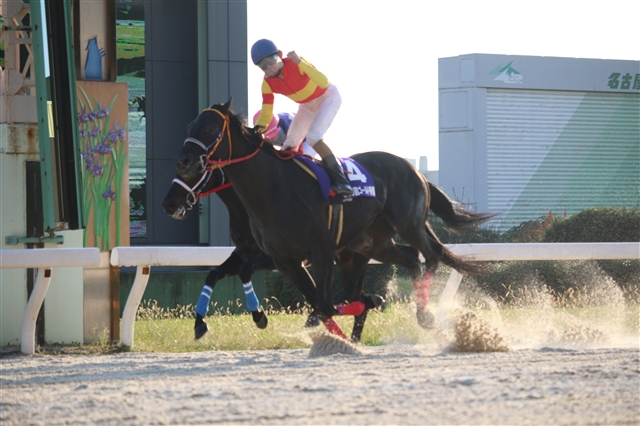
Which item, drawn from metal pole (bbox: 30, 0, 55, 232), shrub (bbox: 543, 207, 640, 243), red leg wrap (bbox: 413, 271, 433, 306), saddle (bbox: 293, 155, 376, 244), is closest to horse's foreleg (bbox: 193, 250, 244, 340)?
saddle (bbox: 293, 155, 376, 244)

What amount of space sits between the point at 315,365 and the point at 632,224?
10300mm

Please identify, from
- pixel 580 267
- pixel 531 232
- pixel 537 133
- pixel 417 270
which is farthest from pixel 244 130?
pixel 537 133

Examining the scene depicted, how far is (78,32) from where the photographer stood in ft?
24.5

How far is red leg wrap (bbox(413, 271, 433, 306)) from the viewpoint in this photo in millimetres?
7004

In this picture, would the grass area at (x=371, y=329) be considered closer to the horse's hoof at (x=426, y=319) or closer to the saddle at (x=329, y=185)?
the horse's hoof at (x=426, y=319)

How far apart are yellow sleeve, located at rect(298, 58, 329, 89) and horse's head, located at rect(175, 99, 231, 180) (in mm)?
754

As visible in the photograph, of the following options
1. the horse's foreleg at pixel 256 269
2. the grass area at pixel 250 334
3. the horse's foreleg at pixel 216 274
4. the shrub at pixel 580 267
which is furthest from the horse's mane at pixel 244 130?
the shrub at pixel 580 267

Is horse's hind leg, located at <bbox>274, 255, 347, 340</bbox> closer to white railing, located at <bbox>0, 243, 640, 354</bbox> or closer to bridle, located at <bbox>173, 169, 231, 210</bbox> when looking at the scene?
bridle, located at <bbox>173, 169, 231, 210</bbox>

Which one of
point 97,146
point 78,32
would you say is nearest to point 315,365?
point 97,146

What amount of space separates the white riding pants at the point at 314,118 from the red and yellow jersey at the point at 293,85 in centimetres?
9

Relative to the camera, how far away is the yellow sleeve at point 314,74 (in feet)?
21.4

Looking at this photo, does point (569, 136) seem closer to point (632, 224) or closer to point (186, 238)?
point (632, 224)

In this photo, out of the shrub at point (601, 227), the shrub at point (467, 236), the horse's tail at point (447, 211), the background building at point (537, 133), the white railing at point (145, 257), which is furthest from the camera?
the background building at point (537, 133)

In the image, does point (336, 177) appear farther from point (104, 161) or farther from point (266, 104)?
point (104, 161)
